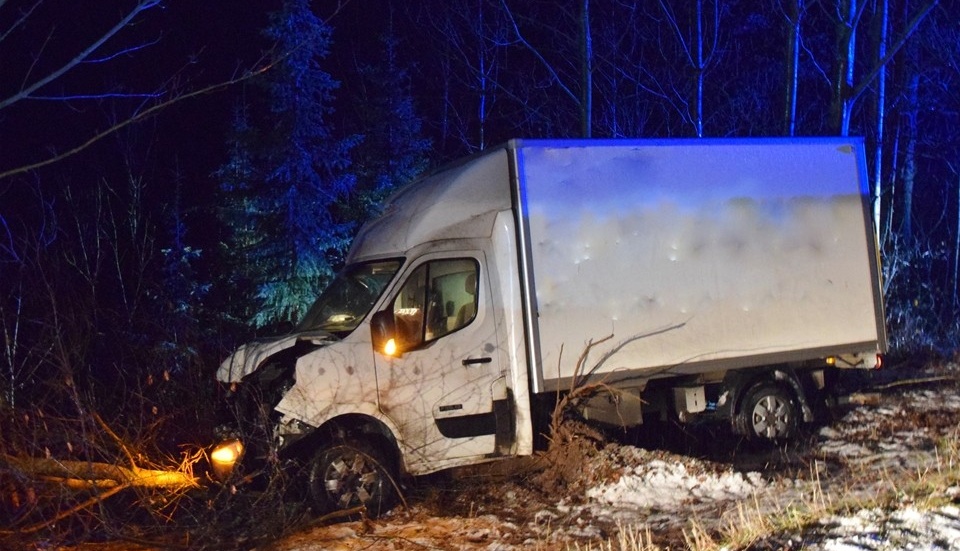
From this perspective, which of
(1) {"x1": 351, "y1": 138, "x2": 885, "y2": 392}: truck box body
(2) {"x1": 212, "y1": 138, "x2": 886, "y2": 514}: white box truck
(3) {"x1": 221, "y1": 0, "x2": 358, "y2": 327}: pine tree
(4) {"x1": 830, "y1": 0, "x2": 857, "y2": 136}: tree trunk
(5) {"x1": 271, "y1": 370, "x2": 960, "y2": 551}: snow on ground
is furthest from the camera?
(3) {"x1": 221, "y1": 0, "x2": 358, "y2": 327}: pine tree

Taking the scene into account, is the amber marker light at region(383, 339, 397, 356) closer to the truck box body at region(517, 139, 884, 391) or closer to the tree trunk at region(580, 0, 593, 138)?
the truck box body at region(517, 139, 884, 391)

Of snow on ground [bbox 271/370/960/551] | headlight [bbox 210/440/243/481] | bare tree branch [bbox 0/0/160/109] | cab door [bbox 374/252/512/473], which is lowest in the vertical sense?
snow on ground [bbox 271/370/960/551]

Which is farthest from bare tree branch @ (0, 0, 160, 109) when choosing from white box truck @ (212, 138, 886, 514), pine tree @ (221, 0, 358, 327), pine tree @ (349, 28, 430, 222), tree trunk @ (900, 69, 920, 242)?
tree trunk @ (900, 69, 920, 242)

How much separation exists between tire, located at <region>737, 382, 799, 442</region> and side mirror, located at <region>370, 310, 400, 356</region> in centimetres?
379

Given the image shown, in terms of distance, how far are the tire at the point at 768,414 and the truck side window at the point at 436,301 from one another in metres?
3.23

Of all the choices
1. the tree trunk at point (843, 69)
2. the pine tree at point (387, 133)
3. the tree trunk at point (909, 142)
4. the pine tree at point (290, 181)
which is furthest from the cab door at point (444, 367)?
the tree trunk at point (909, 142)

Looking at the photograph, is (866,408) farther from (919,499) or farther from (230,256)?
(230,256)

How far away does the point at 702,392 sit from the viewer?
7.75 meters

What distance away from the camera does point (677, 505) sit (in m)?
6.50

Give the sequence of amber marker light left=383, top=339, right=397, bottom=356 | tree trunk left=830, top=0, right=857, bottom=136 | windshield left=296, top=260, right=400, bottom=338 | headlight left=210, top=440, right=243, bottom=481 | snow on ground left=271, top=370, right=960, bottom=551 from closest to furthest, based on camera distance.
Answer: snow on ground left=271, top=370, right=960, bottom=551
headlight left=210, top=440, right=243, bottom=481
amber marker light left=383, top=339, right=397, bottom=356
windshield left=296, top=260, right=400, bottom=338
tree trunk left=830, top=0, right=857, bottom=136

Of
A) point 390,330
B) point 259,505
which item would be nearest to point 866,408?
point 390,330

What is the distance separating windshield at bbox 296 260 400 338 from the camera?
267 inches

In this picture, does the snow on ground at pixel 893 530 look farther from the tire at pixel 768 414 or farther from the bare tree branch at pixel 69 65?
the bare tree branch at pixel 69 65

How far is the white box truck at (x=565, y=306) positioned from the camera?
6539 mm
